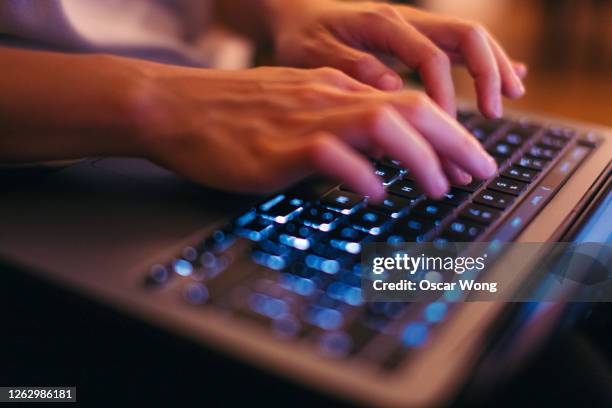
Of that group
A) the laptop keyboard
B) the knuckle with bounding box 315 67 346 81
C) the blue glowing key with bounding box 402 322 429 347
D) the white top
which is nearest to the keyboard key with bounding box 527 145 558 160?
the laptop keyboard

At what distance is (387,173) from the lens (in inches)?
20.7

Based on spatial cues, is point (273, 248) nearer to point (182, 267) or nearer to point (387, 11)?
point (182, 267)

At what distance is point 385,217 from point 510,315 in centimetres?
12

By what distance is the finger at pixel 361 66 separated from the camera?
591 mm

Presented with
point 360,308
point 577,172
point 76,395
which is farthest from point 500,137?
point 76,395

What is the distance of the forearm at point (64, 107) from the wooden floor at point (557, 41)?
1.73m

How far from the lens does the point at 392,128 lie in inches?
16.2

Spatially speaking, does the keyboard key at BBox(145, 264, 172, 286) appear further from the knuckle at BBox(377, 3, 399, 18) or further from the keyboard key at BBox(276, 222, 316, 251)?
the knuckle at BBox(377, 3, 399, 18)

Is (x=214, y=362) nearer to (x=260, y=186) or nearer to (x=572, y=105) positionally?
(x=260, y=186)

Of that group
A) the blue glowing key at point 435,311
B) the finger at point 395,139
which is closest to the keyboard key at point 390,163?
the finger at point 395,139

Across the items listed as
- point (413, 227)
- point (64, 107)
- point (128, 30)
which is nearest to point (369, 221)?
point (413, 227)

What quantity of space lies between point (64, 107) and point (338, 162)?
0.22 metres

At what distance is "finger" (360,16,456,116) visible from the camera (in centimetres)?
58

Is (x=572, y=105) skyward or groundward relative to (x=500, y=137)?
groundward
